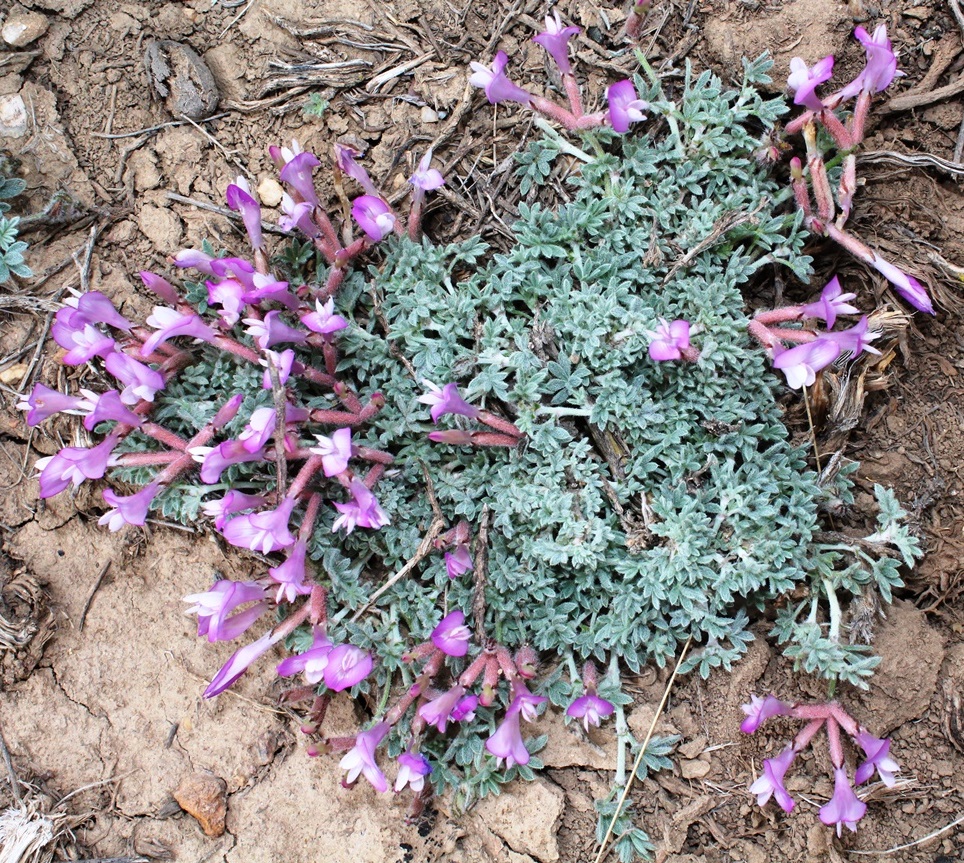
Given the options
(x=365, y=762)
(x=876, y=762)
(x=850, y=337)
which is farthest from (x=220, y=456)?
(x=876, y=762)

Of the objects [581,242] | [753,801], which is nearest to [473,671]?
[753,801]

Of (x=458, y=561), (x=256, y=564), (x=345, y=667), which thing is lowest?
(x=256, y=564)

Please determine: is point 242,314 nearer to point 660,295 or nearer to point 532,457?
point 532,457

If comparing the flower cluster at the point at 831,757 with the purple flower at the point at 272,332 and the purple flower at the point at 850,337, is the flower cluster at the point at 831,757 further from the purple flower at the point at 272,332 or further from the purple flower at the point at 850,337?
the purple flower at the point at 272,332

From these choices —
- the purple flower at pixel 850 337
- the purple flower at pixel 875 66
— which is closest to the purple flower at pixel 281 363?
the purple flower at pixel 850 337

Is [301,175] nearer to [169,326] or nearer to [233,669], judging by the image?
[169,326]

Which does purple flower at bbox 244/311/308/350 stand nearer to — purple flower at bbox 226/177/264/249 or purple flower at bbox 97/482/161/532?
purple flower at bbox 226/177/264/249
